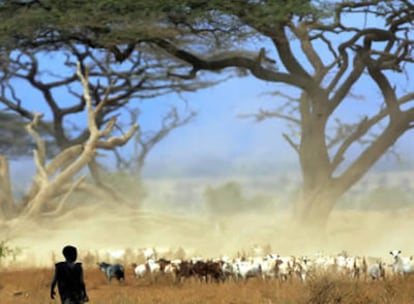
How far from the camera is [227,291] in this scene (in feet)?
34.9

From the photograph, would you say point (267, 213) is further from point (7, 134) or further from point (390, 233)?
point (7, 134)

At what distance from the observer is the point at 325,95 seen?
74.7 ft

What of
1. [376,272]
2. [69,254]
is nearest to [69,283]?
[69,254]

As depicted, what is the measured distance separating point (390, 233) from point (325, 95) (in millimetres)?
4129

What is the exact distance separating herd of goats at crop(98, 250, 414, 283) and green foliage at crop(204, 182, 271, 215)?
1590cm

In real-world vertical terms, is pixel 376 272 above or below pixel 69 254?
below

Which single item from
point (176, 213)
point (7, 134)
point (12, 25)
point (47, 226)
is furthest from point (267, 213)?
point (7, 134)

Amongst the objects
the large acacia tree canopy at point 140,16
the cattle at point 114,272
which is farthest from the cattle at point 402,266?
the large acacia tree canopy at point 140,16

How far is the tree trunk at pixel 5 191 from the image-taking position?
2541 centimetres

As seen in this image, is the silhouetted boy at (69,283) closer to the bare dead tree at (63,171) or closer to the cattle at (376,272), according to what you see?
the cattle at (376,272)

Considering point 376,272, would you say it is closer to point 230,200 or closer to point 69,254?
point 69,254

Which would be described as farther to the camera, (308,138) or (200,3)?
(308,138)

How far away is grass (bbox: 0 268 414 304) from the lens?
926 centimetres

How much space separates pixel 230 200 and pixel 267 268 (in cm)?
2374
